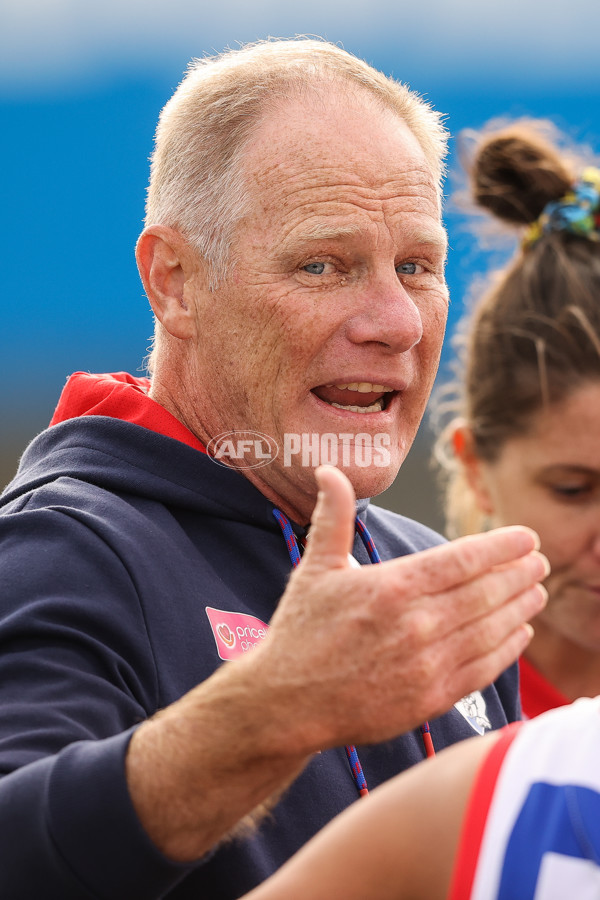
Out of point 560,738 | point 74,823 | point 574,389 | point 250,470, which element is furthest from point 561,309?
point 74,823

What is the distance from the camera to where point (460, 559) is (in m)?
1.09

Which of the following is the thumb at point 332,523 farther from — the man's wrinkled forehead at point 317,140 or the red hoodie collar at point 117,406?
the man's wrinkled forehead at point 317,140

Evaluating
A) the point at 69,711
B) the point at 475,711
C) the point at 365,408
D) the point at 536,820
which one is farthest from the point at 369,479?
the point at 536,820

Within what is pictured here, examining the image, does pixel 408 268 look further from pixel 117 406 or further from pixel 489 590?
pixel 489 590

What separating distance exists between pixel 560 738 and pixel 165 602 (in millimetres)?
783

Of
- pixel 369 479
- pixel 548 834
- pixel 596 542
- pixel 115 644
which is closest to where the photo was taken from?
pixel 548 834

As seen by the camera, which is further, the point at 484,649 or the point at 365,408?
the point at 365,408

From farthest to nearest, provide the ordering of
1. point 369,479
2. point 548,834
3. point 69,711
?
1. point 369,479
2. point 69,711
3. point 548,834

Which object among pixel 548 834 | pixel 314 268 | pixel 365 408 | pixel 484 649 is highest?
pixel 314 268

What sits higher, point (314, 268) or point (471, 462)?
point (314, 268)

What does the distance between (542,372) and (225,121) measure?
0.78 meters

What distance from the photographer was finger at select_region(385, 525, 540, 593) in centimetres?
108

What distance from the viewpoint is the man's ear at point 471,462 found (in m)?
1.79

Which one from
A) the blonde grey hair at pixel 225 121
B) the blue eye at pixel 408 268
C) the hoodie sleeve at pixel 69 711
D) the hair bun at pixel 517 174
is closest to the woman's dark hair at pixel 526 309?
the hair bun at pixel 517 174
